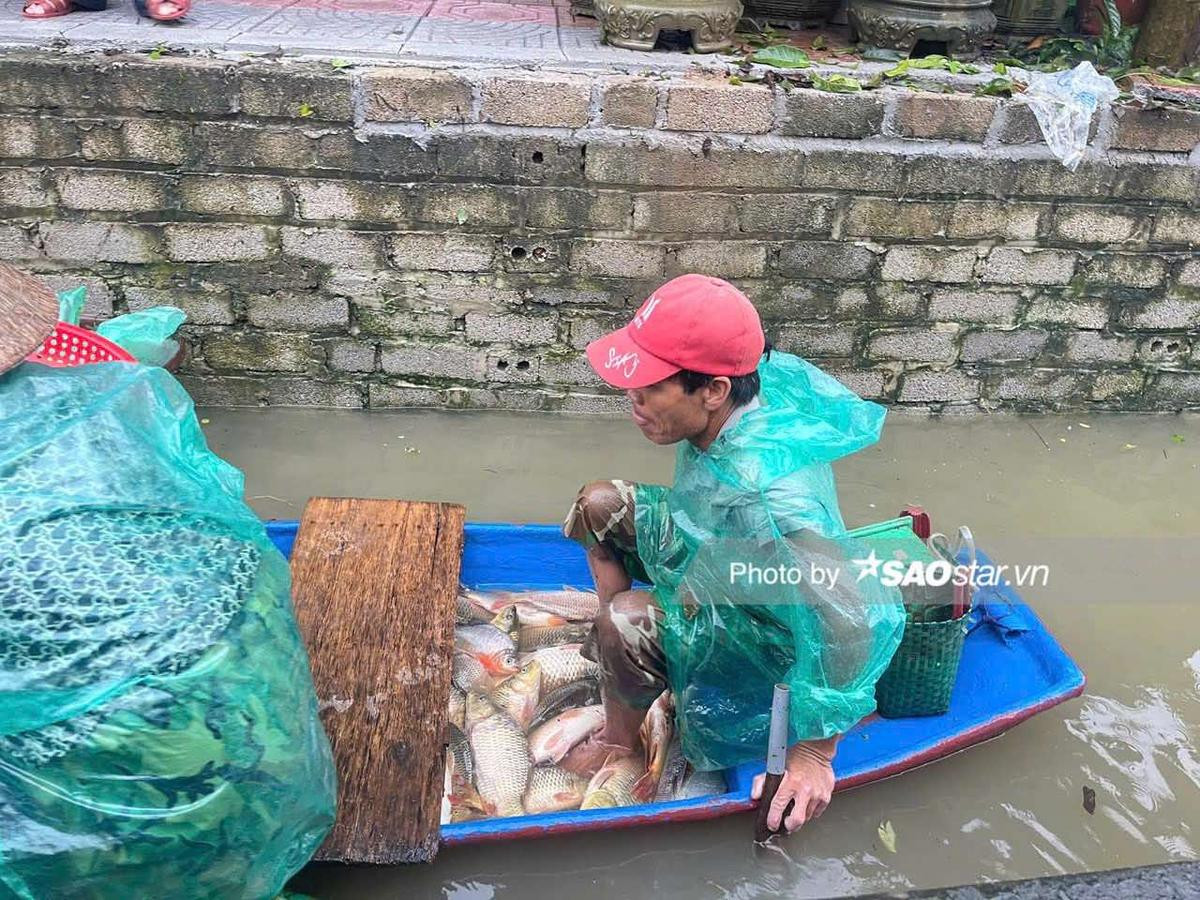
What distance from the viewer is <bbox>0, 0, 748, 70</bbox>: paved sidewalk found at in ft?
12.5

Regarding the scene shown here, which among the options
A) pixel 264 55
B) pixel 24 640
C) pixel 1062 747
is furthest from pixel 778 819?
pixel 264 55

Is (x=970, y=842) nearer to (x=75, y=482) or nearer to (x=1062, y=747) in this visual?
(x=1062, y=747)

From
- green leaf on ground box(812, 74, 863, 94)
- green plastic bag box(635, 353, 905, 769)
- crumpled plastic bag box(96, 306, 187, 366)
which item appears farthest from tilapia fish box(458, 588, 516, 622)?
green leaf on ground box(812, 74, 863, 94)

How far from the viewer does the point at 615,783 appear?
101 inches

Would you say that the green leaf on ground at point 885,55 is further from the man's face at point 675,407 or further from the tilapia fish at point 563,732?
the tilapia fish at point 563,732

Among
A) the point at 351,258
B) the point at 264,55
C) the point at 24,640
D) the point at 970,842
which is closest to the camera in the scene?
the point at 24,640

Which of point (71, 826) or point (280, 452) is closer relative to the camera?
point (71, 826)

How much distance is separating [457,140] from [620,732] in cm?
233

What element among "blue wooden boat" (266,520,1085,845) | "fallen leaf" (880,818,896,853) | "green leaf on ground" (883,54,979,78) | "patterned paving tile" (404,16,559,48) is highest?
"green leaf on ground" (883,54,979,78)

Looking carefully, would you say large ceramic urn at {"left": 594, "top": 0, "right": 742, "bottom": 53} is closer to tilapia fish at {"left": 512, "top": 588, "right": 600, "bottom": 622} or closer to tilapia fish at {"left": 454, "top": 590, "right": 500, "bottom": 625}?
tilapia fish at {"left": 512, "top": 588, "right": 600, "bottom": 622}

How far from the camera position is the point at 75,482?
161cm

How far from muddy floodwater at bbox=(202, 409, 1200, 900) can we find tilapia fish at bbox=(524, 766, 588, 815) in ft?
0.40

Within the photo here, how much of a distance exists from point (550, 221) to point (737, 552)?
214 cm

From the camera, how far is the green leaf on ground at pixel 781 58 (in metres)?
4.05
